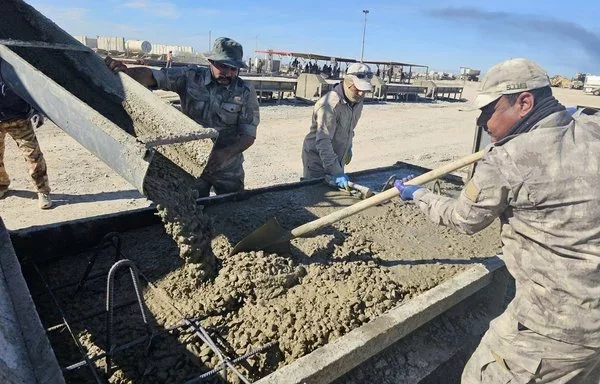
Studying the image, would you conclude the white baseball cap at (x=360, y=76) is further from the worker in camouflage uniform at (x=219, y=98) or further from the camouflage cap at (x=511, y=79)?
the camouflage cap at (x=511, y=79)

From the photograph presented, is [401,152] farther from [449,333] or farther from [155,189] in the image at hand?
[155,189]

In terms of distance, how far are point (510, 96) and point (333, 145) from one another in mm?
2800

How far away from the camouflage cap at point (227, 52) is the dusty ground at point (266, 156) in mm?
2800

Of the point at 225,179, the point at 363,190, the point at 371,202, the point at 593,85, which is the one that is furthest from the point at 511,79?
the point at 593,85

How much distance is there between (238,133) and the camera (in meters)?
4.30

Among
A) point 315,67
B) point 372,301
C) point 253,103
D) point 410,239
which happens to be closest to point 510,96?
point 372,301

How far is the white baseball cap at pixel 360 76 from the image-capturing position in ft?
14.3

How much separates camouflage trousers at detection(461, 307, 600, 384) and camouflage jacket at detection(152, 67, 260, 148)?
279 cm

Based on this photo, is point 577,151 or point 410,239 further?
point 410,239

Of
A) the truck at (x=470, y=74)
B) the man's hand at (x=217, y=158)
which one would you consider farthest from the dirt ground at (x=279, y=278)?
the truck at (x=470, y=74)

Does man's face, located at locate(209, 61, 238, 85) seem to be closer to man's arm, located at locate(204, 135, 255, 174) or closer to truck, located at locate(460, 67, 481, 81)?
man's arm, located at locate(204, 135, 255, 174)

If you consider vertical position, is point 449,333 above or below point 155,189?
below

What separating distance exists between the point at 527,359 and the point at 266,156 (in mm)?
7324

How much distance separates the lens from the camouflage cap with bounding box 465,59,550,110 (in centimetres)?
220
